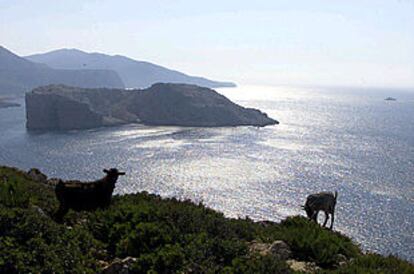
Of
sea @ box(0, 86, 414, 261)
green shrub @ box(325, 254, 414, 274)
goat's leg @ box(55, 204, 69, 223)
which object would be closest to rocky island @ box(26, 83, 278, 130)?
sea @ box(0, 86, 414, 261)

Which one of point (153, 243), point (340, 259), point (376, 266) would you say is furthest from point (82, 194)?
point (376, 266)

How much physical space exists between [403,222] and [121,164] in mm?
59930

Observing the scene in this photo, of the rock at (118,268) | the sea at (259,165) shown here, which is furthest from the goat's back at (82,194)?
the sea at (259,165)

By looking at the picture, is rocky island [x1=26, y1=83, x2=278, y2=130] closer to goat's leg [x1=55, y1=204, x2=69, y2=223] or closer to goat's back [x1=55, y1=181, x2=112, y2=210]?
goat's back [x1=55, y1=181, x2=112, y2=210]

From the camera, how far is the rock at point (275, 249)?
10.3 metres

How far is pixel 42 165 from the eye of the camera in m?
94.7

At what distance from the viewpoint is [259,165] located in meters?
94.3

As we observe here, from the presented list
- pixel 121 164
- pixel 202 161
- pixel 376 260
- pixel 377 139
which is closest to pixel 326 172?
pixel 202 161

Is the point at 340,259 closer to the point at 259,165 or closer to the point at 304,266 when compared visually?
the point at 304,266

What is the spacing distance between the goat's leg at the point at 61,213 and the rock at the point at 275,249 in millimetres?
5597

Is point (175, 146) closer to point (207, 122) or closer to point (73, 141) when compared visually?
point (73, 141)

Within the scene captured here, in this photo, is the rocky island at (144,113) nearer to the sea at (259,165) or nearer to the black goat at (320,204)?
the sea at (259,165)

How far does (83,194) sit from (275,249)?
617 cm

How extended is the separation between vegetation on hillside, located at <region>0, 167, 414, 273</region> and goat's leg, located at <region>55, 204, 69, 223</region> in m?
0.22
